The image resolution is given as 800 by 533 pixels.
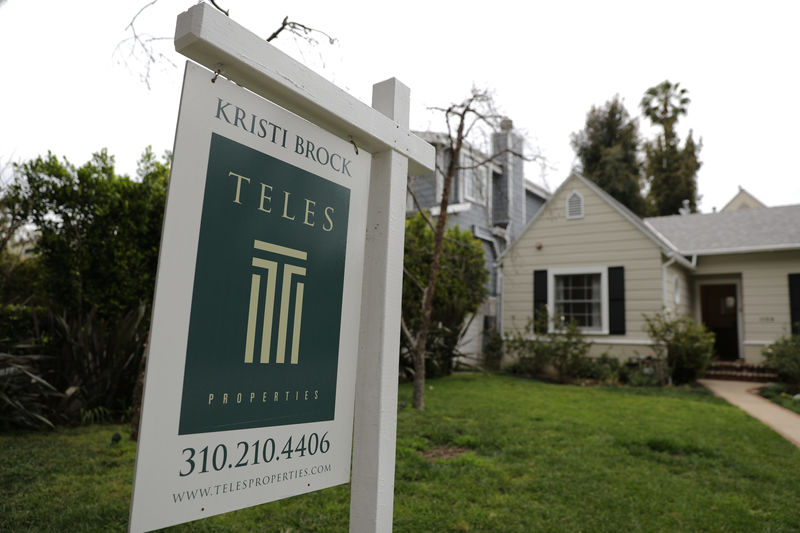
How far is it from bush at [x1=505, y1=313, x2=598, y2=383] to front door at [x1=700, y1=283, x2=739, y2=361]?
5697 mm

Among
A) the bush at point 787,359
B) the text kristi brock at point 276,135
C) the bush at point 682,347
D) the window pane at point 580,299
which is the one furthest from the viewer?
the window pane at point 580,299

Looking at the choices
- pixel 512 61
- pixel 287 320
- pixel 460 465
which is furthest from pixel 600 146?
pixel 287 320

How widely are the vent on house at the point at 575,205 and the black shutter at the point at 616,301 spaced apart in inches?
62.4

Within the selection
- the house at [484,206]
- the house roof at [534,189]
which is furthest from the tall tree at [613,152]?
the house at [484,206]

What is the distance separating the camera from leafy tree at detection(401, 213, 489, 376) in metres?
8.43

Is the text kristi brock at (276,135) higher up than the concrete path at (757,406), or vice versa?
the text kristi brock at (276,135)

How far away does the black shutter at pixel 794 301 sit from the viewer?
9.86 metres

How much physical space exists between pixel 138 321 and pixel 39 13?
3.61m

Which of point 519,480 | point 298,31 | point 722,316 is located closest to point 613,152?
point 722,316

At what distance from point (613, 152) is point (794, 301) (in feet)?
46.2

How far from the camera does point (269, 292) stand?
4.43 feet

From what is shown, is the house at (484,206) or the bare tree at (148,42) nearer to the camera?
the bare tree at (148,42)

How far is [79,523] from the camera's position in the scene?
97.8 inches

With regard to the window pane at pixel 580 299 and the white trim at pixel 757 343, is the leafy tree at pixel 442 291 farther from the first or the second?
the white trim at pixel 757 343
